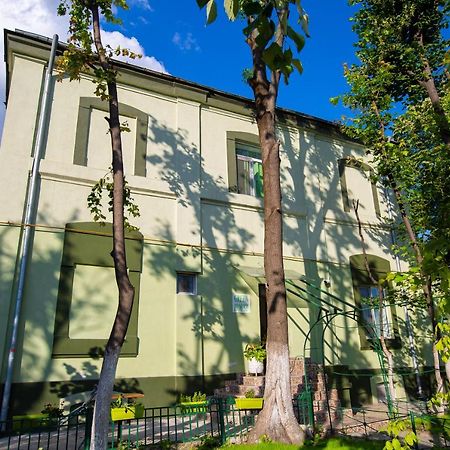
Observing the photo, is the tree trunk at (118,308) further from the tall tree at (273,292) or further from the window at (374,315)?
the window at (374,315)

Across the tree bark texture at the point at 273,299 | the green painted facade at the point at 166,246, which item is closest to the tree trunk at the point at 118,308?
the tree bark texture at the point at 273,299

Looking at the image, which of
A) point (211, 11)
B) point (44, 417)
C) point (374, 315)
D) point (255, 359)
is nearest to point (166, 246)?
point (255, 359)

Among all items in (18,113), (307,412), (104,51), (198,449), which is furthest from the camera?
(18,113)

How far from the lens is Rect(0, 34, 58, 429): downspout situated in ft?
26.0

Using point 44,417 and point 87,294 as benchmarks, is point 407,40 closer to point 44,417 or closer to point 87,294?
point 87,294

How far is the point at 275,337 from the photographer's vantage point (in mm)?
7246

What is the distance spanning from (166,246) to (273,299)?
12.7 feet

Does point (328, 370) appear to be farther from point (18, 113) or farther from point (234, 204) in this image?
point (18, 113)

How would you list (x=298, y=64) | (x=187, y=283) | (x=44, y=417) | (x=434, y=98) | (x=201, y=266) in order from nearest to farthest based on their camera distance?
(x=298, y=64)
(x=44, y=417)
(x=434, y=98)
(x=187, y=283)
(x=201, y=266)

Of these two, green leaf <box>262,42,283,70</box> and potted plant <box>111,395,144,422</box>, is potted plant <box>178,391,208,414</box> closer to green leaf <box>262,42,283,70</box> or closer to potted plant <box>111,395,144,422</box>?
potted plant <box>111,395,144,422</box>

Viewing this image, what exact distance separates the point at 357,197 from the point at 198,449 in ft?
34.2

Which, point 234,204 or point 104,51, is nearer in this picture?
point 104,51

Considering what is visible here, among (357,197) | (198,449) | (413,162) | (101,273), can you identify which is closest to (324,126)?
(357,197)

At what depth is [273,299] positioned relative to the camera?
742 cm
